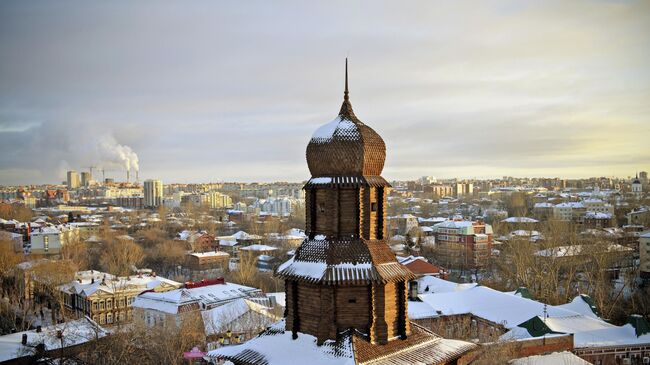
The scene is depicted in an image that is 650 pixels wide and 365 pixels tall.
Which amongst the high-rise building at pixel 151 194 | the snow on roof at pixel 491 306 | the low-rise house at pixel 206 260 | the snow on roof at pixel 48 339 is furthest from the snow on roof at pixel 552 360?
the high-rise building at pixel 151 194

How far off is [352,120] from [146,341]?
64.3 feet

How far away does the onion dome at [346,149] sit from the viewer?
12.1 metres

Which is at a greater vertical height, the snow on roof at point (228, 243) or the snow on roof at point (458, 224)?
the snow on roof at point (458, 224)

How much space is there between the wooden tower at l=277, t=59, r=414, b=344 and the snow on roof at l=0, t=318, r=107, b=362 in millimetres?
17769

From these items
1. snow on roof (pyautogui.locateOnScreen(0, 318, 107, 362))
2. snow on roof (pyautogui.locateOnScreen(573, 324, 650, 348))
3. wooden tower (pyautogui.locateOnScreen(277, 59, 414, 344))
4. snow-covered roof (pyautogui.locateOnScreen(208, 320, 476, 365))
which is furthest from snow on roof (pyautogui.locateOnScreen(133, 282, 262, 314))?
wooden tower (pyautogui.locateOnScreen(277, 59, 414, 344))

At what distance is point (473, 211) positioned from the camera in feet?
401

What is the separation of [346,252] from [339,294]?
947mm

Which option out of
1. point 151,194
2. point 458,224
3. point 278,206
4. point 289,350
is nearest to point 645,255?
point 458,224

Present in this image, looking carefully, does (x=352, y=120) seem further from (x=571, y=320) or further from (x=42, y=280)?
(x=42, y=280)

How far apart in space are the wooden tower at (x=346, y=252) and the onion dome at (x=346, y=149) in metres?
0.02

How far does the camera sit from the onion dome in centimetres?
1208

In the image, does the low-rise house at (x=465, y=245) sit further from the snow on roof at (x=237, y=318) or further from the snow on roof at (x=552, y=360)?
the snow on roof at (x=552, y=360)

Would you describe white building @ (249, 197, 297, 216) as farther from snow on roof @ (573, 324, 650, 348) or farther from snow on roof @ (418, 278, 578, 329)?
snow on roof @ (573, 324, 650, 348)

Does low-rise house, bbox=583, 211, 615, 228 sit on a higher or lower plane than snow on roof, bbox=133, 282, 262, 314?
higher
